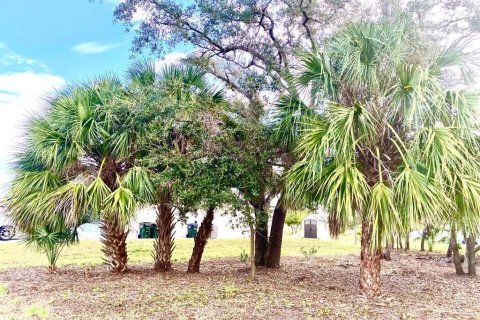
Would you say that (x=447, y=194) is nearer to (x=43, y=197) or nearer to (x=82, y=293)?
(x=82, y=293)

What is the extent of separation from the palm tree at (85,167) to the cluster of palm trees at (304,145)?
3 cm

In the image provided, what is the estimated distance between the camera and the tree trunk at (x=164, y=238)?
31.6 feet

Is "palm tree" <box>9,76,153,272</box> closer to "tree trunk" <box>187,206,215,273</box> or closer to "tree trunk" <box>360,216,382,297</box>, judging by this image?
"tree trunk" <box>187,206,215,273</box>

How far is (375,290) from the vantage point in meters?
7.47

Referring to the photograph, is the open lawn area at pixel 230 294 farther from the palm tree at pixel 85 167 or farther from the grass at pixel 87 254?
the palm tree at pixel 85 167

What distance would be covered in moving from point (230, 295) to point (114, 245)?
348 centimetres

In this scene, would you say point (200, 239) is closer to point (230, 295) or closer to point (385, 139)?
point (230, 295)

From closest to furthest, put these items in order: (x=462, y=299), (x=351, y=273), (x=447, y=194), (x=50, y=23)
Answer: (x=447, y=194) → (x=462, y=299) → (x=50, y=23) → (x=351, y=273)

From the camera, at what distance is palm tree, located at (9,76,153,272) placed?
27.1ft

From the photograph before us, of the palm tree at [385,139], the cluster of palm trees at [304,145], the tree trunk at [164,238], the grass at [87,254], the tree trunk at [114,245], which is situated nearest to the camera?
the palm tree at [385,139]

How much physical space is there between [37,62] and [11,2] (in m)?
1.30

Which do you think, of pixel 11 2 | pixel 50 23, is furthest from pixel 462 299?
pixel 11 2

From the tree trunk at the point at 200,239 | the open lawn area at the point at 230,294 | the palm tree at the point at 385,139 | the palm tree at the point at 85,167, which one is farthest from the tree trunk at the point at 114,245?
the palm tree at the point at 385,139

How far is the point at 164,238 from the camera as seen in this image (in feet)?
31.8
